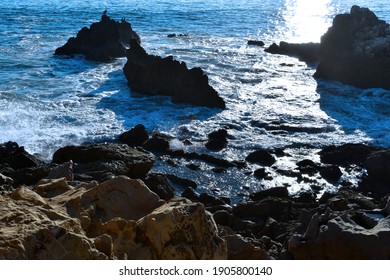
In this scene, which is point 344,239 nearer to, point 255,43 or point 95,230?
point 95,230

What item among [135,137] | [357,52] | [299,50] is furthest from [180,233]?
[299,50]

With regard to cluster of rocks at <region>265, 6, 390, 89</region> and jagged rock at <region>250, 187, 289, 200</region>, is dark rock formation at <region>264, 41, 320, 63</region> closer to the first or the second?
cluster of rocks at <region>265, 6, 390, 89</region>

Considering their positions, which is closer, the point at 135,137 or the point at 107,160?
the point at 107,160

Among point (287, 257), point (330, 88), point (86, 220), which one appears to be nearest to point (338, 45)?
point (330, 88)

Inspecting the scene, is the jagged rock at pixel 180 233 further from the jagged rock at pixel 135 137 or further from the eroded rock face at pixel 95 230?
the jagged rock at pixel 135 137

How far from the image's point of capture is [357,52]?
26531 mm

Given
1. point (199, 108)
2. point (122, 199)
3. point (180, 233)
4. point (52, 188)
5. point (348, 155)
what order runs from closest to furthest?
point (180, 233)
point (122, 199)
point (52, 188)
point (348, 155)
point (199, 108)

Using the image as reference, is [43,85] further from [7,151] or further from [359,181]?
[359,181]

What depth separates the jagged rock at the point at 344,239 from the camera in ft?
25.6

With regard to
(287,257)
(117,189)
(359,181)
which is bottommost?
(359,181)

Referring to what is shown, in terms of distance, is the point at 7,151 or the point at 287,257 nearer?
the point at 287,257

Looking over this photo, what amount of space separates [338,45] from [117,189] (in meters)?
22.6

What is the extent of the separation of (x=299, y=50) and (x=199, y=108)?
12.9 metres

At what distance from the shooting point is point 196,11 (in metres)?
51.5
